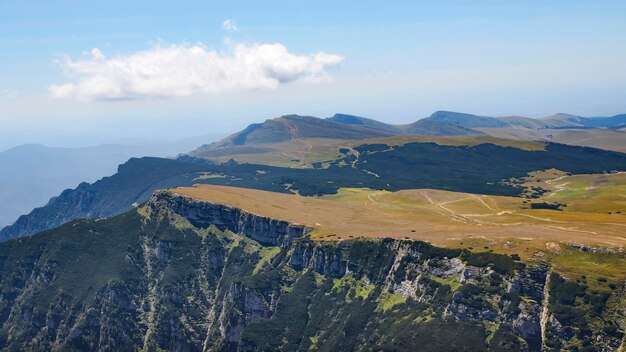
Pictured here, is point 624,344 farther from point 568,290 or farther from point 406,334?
point 406,334

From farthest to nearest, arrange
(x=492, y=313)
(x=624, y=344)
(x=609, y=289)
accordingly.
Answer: (x=492, y=313), (x=609, y=289), (x=624, y=344)

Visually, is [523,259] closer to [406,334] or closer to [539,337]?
[539,337]

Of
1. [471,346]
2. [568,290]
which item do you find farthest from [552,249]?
[471,346]

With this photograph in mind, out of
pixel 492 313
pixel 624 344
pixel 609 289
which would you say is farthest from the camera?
pixel 492 313

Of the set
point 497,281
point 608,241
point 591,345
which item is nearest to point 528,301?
point 497,281

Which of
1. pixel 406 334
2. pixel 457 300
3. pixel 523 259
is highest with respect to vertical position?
pixel 523 259

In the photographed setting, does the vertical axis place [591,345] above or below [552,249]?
below

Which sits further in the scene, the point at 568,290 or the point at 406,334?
the point at 406,334

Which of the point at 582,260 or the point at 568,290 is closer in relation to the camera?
the point at 568,290

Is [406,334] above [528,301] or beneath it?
beneath
